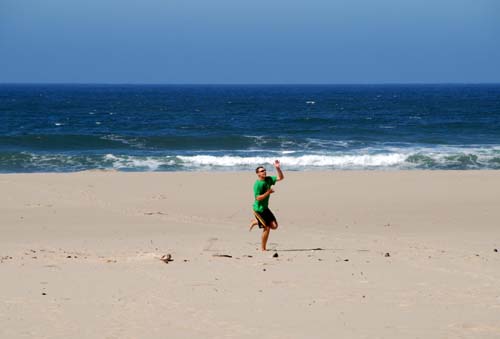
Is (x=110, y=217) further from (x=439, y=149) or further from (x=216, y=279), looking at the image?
(x=439, y=149)

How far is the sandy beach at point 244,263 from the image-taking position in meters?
7.31

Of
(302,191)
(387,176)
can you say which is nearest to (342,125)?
(387,176)

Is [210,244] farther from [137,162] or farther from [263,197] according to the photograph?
[137,162]

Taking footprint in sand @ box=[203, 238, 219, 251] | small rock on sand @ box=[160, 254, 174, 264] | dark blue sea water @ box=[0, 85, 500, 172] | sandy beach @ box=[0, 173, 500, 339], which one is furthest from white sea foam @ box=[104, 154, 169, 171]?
small rock on sand @ box=[160, 254, 174, 264]

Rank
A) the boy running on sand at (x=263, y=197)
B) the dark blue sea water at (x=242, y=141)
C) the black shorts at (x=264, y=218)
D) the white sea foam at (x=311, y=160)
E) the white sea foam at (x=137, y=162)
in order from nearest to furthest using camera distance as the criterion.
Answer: the boy running on sand at (x=263, y=197) → the black shorts at (x=264, y=218) → the white sea foam at (x=137, y=162) → the white sea foam at (x=311, y=160) → the dark blue sea water at (x=242, y=141)

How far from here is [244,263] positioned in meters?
10.1

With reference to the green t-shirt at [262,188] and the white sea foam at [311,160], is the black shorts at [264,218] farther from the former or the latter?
the white sea foam at [311,160]

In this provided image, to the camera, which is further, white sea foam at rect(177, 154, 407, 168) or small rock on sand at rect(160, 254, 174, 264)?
white sea foam at rect(177, 154, 407, 168)

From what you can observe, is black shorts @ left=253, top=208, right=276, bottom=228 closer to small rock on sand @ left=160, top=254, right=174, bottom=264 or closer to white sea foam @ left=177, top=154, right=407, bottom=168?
small rock on sand @ left=160, top=254, right=174, bottom=264

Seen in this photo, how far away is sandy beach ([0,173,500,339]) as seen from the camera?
24.0ft

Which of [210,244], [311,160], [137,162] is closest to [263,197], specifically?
[210,244]

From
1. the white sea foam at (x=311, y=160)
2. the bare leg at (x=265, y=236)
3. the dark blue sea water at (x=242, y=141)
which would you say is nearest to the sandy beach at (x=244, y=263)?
the bare leg at (x=265, y=236)

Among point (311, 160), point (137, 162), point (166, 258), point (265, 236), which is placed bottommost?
point (137, 162)

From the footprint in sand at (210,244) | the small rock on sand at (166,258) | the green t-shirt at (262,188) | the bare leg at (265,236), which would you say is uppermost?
the green t-shirt at (262,188)
